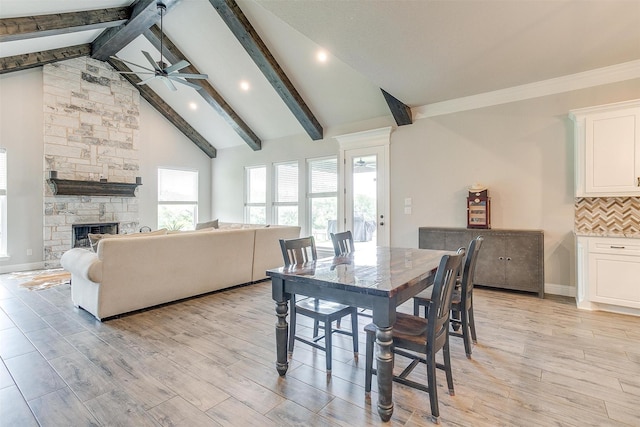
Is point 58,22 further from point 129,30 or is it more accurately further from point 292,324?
point 292,324

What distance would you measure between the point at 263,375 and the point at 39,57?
7002 mm

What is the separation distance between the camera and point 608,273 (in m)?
3.38

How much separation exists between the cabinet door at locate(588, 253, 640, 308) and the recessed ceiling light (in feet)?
14.1

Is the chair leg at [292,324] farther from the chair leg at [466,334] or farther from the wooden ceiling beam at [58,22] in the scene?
the wooden ceiling beam at [58,22]

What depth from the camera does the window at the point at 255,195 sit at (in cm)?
772

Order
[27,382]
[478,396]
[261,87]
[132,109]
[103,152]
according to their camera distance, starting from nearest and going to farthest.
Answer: [478,396]
[27,382]
[261,87]
[103,152]
[132,109]

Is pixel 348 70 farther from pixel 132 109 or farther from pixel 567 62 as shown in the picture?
pixel 132 109

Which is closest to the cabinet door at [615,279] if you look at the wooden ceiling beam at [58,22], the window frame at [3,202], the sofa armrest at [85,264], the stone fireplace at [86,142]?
the sofa armrest at [85,264]

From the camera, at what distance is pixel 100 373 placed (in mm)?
2229

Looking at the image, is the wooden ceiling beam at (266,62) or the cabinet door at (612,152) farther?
the wooden ceiling beam at (266,62)

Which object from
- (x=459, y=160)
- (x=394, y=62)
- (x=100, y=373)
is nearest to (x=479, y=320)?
(x=459, y=160)

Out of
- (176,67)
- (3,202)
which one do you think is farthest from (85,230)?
(176,67)

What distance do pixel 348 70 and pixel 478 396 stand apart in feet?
15.1

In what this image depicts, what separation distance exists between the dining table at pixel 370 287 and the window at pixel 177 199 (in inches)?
263
